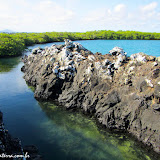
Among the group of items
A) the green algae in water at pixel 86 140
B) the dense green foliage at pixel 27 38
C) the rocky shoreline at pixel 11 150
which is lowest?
the green algae in water at pixel 86 140

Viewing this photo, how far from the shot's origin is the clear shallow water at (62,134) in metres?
13.1

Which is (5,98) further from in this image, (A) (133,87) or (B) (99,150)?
(A) (133,87)

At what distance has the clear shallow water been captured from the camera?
42.9 feet

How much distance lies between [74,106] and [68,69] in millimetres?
5740

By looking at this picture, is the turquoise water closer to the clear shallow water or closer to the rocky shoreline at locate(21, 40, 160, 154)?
the rocky shoreline at locate(21, 40, 160, 154)

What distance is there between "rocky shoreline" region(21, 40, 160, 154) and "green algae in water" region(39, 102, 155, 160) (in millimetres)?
1360

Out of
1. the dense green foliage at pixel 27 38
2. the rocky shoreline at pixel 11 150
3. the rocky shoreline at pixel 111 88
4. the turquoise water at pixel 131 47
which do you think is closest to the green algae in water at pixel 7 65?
the dense green foliage at pixel 27 38

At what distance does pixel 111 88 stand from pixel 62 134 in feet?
26.8

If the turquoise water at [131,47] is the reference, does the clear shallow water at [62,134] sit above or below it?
below

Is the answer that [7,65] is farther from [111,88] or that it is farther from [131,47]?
[131,47]

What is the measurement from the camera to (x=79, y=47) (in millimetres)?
27578

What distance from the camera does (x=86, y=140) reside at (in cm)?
1465

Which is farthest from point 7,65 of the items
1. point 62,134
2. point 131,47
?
point 131,47

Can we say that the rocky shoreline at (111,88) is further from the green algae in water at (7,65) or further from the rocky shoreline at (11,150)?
the green algae in water at (7,65)
